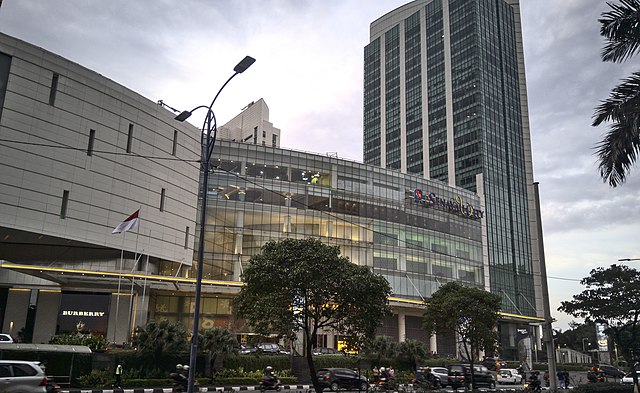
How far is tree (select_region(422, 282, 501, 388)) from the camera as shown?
3888cm

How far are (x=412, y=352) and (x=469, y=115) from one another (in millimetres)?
79564

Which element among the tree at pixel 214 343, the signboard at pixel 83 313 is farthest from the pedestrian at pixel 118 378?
the signboard at pixel 83 313

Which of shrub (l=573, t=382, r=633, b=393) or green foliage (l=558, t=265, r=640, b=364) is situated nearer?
shrub (l=573, t=382, r=633, b=393)

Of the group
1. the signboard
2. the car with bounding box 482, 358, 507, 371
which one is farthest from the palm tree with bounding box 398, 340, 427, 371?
the signboard

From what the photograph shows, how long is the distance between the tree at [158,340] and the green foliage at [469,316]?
63.0ft

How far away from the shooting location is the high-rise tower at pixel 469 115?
108 meters

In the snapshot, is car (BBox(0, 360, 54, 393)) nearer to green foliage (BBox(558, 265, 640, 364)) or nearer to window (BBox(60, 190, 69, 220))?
window (BBox(60, 190, 69, 220))

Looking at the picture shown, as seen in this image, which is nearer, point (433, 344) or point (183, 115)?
point (183, 115)

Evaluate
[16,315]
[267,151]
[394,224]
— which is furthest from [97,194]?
[394,224]

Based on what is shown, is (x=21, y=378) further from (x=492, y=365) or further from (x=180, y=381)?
(x=492, y=365)

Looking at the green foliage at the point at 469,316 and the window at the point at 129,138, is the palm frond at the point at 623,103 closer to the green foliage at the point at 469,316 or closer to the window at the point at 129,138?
the green foliage at the point at 469,316

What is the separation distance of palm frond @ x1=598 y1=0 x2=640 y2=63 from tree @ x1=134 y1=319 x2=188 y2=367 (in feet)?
96.4

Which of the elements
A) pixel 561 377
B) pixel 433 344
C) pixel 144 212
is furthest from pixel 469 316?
pixel 433 344

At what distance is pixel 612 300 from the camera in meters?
47.7
